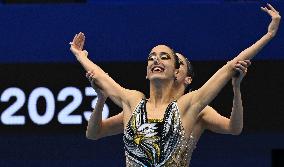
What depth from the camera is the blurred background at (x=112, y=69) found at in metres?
6.58

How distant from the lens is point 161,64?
4789 mm

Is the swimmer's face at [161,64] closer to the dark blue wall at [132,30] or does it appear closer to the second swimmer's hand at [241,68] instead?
the second swimmer's hand at [241,68]

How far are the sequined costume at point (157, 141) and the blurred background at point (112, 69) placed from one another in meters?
1.92

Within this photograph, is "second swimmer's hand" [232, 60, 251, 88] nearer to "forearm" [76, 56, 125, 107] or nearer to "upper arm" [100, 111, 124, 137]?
"forearm" [76, 56, 125, 107]

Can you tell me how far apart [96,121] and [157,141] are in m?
0.43

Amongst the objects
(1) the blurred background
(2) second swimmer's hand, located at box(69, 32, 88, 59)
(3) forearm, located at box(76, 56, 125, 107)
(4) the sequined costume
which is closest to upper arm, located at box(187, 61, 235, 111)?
(4) the sequined costume

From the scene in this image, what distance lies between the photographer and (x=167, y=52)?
486 centimetres

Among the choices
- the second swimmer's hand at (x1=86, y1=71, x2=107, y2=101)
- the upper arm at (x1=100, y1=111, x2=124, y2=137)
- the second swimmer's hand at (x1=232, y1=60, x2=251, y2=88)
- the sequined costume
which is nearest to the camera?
the second swimmer's hand at (x1=232, y1=60, x2=251, y2=88)

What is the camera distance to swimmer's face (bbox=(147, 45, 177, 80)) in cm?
478

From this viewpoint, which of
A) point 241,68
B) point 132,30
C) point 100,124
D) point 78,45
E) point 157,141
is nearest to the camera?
point 241,68

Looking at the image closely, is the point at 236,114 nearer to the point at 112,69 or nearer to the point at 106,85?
the point at 106,85

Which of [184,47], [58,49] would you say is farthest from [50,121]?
[184,47]

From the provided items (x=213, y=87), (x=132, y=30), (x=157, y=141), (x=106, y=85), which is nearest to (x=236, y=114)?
(x=213, y=87)

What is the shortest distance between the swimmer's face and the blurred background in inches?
67.8
